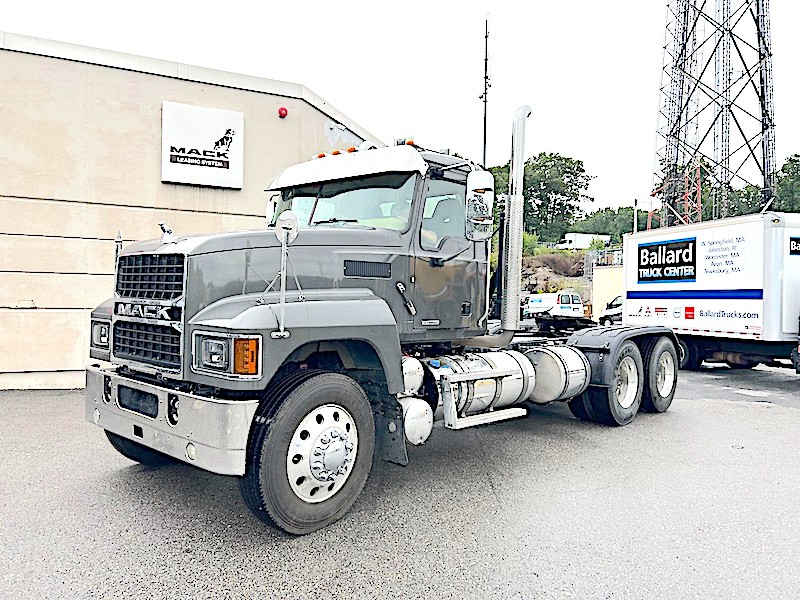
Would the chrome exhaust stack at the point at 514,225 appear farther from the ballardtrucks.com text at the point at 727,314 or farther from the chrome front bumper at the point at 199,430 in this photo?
the ballardtrucks.com text at the point at 727,314

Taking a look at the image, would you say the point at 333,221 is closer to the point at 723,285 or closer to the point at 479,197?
the point at 479,197

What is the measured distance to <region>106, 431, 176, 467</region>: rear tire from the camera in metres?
5.75

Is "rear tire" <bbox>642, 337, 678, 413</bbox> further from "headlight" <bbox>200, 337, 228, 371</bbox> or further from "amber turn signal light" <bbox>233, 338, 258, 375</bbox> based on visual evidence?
"headlight" <bbox>200, 337, 228, 371</bbox>

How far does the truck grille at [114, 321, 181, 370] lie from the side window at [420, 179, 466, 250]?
2190 mm

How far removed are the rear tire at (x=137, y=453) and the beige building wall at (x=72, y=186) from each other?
5001 mm

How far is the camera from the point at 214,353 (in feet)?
13.7

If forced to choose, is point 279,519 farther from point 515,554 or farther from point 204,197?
point 204,197

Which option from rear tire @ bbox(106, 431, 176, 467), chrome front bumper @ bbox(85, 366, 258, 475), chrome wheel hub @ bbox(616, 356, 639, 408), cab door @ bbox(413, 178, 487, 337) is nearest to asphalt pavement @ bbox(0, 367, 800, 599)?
rear tire @ bbox(106, 431, 176, 467)

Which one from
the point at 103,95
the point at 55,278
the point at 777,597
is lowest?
the point at 777,597

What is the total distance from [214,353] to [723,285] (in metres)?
10.9

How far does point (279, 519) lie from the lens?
14.0 feet

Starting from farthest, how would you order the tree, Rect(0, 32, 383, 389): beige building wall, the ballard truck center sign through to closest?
Result: the tree → the ballard truck center sign → Rect(0, 32, 383, 389): beige building wall

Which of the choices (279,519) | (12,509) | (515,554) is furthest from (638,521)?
(12,509)

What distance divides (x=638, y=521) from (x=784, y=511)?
1.22 meters
